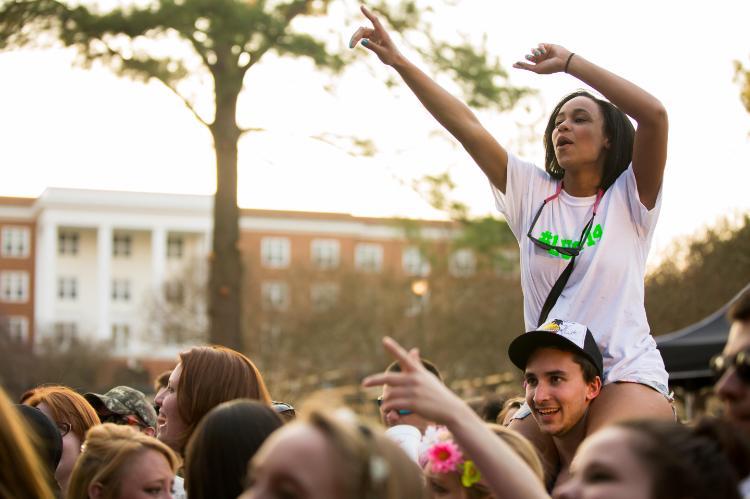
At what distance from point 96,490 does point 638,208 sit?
2123 mm

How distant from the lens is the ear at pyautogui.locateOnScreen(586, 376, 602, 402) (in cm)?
405

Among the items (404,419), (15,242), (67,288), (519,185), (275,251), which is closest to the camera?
(519,185)

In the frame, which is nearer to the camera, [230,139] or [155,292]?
[230,139]

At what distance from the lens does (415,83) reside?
4238 millimetres

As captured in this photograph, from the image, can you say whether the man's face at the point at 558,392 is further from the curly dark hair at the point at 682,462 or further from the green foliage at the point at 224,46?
the green foliage at the point at 224,46

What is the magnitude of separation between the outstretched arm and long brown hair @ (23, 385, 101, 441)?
339 cm

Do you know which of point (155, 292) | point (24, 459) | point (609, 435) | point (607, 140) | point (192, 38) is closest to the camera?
point (609, 435)

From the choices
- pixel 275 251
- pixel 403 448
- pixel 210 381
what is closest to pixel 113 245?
pixel 275 251

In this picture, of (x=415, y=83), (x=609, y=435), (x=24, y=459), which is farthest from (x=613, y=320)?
(x=24, y=459)

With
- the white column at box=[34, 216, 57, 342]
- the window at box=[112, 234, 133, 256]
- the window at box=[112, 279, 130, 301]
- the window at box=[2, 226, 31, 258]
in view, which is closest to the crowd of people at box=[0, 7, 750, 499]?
the white column at box=[34, 216, 57, 342]

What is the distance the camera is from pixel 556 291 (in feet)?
13.8

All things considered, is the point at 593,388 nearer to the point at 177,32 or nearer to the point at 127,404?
the point at 127,404

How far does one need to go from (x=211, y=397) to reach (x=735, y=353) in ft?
8.30

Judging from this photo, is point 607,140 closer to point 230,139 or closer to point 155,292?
point 230,139
